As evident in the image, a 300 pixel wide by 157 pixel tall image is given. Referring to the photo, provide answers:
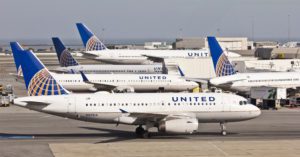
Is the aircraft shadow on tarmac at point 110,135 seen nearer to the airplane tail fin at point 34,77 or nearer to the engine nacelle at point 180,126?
the engine nacelle at point 180,126

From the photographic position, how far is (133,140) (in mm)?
45406

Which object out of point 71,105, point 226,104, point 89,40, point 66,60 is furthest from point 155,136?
point 89,40

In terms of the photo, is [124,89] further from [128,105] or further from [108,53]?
[108,53]

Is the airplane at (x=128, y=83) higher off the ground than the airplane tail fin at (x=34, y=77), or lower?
lower

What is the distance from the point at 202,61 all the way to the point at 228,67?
42.6 ft

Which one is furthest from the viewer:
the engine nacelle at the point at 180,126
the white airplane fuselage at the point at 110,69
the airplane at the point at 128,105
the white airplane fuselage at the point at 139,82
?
the white airplane fuselage at the point at 110,69

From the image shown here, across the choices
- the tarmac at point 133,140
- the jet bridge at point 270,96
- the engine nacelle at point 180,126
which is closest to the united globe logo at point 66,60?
the jet bridge at point 270,96

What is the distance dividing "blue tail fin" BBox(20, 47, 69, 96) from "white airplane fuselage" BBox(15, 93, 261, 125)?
2.99ft

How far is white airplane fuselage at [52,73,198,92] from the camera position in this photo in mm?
83688

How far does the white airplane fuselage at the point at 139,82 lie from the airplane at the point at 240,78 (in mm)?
6105

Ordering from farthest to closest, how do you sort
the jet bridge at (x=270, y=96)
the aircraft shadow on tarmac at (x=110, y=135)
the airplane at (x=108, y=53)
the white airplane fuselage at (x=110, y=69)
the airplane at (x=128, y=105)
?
the airplane at (x=108, y=53)
the white airplane fuselage at (x=110, y=69)
the jet bridge at (x=270, y=96)
the aircraft shadow on tarmac at (x=110, y=135)
the airplane at (x=128, y=105)

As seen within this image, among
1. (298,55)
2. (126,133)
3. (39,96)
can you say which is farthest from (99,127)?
(298,55)

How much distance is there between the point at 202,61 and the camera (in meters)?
92.9

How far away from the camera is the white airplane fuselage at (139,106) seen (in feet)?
149
